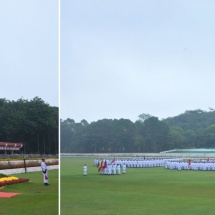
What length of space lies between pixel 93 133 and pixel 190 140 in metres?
11.5

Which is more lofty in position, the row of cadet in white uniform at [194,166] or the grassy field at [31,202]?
the row of cadet in white uniform at [194,166]

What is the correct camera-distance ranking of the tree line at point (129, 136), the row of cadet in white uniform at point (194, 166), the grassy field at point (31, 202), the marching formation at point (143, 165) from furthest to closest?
the tree line at point (129, 136)
the row of cadet in white uniform at point (194, 166)
the marching formation at point (143, 165)
the grassy field at point (31, 202)

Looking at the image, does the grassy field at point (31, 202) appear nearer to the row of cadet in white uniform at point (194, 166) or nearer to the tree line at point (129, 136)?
the row of cadet in white uniform at point (194, 166)

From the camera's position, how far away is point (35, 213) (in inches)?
277

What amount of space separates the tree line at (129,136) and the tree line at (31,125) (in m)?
12.2

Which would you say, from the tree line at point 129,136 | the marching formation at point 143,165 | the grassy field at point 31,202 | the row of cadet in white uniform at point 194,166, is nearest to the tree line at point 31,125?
the marching formation at point 143,165

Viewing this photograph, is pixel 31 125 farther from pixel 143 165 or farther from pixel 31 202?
pixel 31 202

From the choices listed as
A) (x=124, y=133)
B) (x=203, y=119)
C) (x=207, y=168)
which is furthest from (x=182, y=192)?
(x=203, y=119)

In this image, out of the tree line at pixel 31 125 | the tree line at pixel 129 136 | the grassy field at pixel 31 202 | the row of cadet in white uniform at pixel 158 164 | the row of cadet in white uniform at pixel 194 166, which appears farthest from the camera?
the tree line at pixel 129 136

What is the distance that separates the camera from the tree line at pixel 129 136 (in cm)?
4109

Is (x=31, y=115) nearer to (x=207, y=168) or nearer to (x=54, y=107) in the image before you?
(x=54, y=107)

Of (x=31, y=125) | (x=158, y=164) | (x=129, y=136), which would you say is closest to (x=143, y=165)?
(x=158, y=164)

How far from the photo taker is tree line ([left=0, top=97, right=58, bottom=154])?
24.3 meters

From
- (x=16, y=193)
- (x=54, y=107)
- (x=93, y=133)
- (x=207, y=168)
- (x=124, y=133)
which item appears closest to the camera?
(x=16, y=193)
